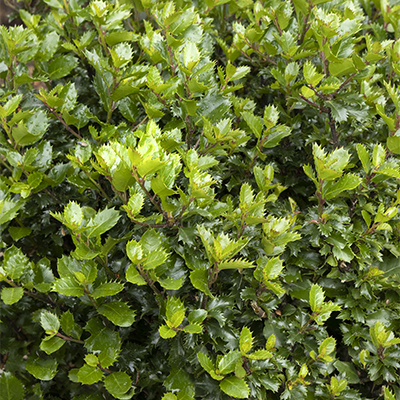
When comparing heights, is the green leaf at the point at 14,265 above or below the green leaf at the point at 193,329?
above

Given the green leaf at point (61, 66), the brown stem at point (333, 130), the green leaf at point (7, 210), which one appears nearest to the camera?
the green leaf at point (7, 210)

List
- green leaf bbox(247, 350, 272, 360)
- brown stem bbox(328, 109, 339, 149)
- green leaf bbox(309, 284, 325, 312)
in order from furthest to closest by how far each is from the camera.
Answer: brown stem bbox(328, 109, 339, 149) → green leaf bbox(309, 284, 325, 312) → green leaf bbox(247, 350, 272, 360)

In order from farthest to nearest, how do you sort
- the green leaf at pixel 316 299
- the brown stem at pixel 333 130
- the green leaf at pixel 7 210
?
the brown stem at pixel 333 130
the green leaf at pixel 7 210
the green leaf at pixel 316 299

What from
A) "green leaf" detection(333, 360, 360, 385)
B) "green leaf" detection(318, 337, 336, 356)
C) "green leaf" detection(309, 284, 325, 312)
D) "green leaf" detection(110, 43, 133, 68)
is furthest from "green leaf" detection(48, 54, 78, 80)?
"green leaf" detection(333, 360, 360, 385)

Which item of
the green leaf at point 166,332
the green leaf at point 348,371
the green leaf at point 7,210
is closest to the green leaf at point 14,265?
the green leaf at point 7,210

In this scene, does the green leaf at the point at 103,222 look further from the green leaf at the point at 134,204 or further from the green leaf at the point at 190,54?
the green leaf at the point at 190,54

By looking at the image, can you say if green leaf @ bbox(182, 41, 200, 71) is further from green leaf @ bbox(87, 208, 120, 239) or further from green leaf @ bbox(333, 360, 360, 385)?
green leaf @ bbox(333, 360, 360, 385)

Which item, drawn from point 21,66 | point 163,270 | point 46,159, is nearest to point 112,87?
point 46,159

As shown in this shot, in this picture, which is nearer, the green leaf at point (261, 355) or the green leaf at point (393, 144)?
the green leaf at point (261, 355)
